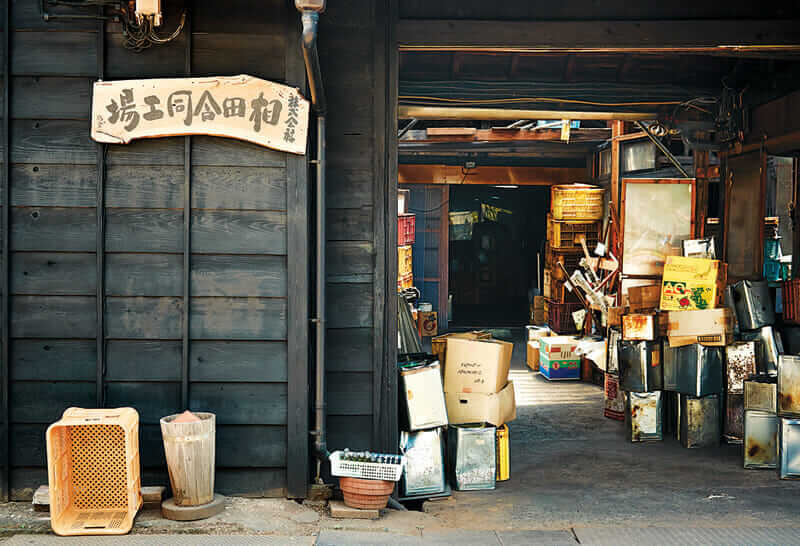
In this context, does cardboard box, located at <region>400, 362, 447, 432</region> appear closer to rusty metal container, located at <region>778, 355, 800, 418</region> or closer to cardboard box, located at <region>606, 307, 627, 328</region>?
rusty metal container, located at <region>778, 355, 800, 418</region>

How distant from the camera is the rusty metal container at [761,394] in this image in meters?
7.82

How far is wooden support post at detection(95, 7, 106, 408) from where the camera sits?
6.02 m

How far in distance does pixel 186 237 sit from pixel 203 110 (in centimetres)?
96

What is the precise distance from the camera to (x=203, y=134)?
237 inches

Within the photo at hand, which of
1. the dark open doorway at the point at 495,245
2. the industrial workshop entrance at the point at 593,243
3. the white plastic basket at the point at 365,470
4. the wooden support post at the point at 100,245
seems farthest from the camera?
the dark open doorway at the point at 495,245

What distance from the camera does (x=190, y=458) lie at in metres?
5.59

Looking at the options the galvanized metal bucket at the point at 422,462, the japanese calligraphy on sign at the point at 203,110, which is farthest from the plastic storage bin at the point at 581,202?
the japanese calligraphy on sign at the point at 203,110

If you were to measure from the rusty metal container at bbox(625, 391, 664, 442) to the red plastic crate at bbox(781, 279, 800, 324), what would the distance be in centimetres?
163

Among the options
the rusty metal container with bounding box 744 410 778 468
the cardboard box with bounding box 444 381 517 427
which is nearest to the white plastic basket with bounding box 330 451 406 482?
the cardboard box with bounding box 444 381 517 427

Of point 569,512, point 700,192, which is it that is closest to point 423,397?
point 569,512

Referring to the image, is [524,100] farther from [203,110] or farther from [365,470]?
[365,470]

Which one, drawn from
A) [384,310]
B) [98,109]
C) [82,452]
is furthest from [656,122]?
[82,452]

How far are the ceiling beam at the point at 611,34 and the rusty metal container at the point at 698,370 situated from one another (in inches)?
136

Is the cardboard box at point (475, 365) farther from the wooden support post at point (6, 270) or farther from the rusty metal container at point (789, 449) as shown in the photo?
the wooden support post at point (6, 270)
